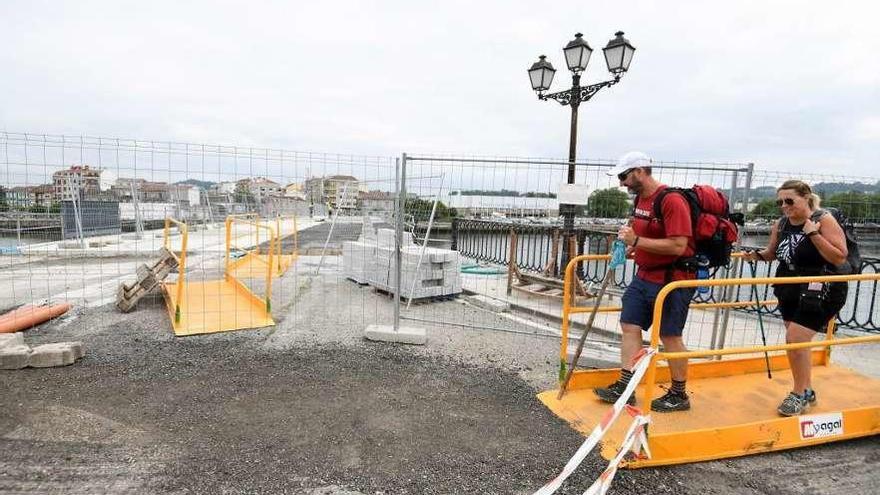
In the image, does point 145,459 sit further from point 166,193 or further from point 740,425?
point 166,193

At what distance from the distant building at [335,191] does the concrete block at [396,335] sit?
267 cm

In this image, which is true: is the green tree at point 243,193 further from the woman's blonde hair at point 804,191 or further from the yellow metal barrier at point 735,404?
the woman's blonde hair at point 804,191

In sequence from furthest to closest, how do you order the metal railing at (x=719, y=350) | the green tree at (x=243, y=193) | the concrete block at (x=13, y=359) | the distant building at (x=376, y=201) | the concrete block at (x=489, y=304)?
the green tree at (x=243, y=193)
the concrete block at (x=489, y=304)
the distant building at (x=376, y=201)
the concrete block at (x=13, y=359)
the metal railing at (x=719, y=350)

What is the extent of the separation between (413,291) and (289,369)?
9.67ft

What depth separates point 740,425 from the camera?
318 cm

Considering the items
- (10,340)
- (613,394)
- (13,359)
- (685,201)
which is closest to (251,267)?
(10,340)

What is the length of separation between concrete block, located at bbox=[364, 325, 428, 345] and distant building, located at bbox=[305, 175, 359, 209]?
105 inches

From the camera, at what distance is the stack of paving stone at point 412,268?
744cm

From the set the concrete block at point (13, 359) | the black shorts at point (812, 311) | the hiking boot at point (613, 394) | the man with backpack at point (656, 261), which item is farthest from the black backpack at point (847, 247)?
the concrete block at point (13, 359)

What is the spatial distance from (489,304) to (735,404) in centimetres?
402

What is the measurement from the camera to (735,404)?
3754mm

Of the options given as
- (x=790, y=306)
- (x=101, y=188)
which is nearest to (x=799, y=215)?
(x=790, y=306)

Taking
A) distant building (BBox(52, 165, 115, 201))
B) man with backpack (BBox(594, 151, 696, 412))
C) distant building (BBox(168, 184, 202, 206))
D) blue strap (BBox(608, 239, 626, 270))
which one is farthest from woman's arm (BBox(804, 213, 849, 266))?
distant building (BBox(168, 184, 202, 206))

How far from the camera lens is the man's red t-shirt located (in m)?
3.07
